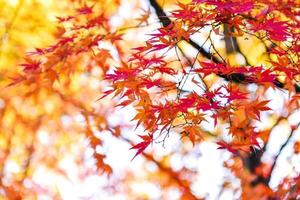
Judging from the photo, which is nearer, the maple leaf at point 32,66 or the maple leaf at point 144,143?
the maple leaf at point 144,143

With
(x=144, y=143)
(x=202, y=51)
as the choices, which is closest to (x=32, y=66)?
(x=202, y=51)

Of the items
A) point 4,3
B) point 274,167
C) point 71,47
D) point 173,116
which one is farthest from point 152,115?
point 4,3

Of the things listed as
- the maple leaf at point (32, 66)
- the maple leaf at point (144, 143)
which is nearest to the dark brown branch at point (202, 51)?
the maple leaf at point (32, 66)

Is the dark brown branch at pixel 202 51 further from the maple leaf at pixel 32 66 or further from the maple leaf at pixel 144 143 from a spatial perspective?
the maple leaf at pixel 144 143

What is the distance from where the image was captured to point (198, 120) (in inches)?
100

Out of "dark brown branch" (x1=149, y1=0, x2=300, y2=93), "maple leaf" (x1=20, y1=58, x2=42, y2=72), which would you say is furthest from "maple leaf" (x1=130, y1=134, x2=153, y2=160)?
"maple leaf" (x1=20, y1=58, x2=42, y2=72)

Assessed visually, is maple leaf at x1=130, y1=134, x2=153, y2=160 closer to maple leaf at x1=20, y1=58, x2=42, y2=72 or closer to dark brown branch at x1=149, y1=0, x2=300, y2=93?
dark brown branch at x1=149, y1=0, x2=300, y2=93

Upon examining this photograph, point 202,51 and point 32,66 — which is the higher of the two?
point 32,66

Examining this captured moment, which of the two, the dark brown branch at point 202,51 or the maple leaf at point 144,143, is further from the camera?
the dark brown branch at point 202,51

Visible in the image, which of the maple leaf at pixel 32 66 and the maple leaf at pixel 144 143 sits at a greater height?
the maple leaf at pixel 144 143

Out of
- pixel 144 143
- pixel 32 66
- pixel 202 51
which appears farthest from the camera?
pixel 202 51

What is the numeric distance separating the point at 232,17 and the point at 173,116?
2.12ft

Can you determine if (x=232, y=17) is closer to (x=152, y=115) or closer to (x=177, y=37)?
(x=177, y=37)

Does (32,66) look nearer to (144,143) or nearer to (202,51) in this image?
(202,51)
